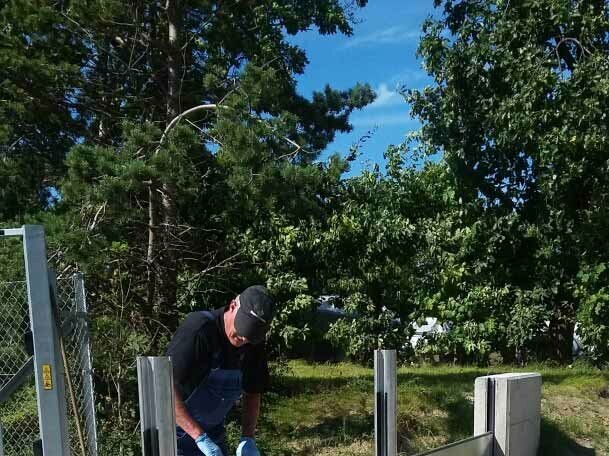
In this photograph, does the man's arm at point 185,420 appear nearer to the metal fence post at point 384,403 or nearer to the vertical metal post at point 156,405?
the vertical metal post at point 156,405

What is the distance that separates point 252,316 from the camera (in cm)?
293

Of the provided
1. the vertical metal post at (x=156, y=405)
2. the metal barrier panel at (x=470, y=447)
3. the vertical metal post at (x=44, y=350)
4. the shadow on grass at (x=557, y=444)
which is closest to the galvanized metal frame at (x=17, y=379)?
A: the vertical metal post at (x=44, y=350)

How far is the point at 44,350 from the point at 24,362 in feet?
7.13

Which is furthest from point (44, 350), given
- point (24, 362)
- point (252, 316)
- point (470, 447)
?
point (470, 447)

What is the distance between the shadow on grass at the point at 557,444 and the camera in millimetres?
6465

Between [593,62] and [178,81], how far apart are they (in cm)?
568

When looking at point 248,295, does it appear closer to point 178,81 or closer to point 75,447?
point 75,447

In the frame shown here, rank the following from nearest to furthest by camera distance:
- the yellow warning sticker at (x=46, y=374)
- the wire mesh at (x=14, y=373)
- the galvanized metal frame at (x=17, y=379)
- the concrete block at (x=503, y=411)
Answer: the yellow warning sticker at (x=46, y=374) < the galvanized metal frame at (x=17, y=379) < the wire mesh at (x=14, y=373) < the concrete block at (x=503, y=411)

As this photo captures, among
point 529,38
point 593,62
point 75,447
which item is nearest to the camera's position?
point 75,447

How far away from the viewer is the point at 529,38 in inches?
375

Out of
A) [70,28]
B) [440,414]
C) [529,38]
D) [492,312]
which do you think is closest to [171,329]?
[440,414]

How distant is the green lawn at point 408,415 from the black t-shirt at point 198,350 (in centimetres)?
326

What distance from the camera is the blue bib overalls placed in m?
3.12

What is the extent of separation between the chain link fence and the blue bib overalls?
1.39 meters
